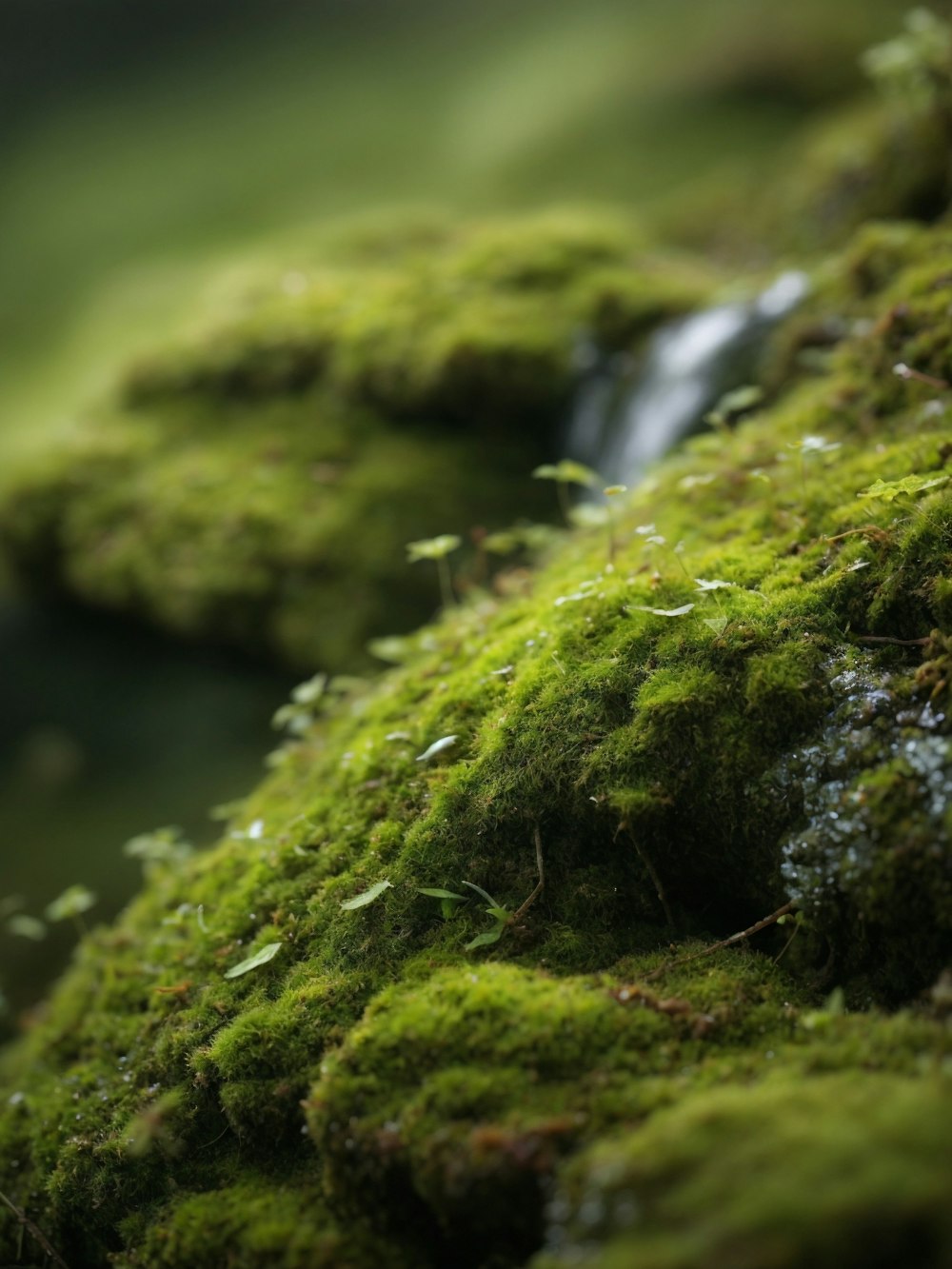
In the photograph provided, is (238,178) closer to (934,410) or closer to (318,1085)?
(934,410)

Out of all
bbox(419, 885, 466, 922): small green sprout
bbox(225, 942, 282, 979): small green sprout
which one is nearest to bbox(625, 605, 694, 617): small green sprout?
bbox(419, 885, 466, 922): small green sprout

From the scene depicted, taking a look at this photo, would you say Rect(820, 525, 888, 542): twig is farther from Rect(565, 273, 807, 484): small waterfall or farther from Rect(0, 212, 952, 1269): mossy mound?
Rect(565, 273, 807, 484): small waterfall

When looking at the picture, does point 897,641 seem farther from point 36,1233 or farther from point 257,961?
point 36,1233

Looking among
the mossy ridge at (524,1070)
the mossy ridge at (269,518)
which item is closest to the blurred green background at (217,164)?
the mossy ridge at (269,518)

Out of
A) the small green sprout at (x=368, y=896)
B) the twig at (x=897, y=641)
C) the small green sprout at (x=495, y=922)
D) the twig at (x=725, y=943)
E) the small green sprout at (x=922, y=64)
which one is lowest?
the twig at (x=725, y=943)

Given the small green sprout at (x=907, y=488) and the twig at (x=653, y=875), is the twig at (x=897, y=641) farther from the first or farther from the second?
the twig at (x=653, y=875)

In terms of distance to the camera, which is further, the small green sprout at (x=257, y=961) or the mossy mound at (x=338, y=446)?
the mossy mound at (x=338, y=446)
